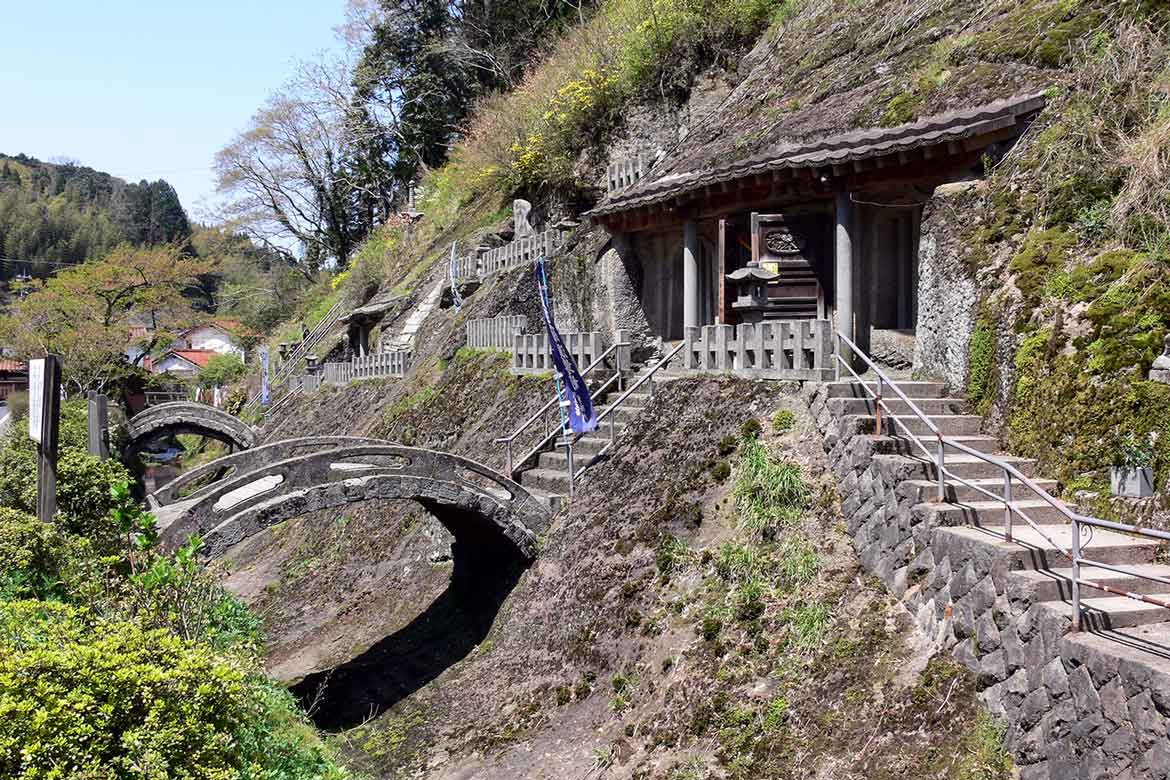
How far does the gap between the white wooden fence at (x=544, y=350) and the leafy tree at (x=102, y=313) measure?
27.5 m

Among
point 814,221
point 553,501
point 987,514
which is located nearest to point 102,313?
point 553,501

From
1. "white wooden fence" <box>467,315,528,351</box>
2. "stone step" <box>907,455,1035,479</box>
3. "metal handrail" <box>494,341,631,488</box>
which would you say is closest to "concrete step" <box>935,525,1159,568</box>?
"stone step" <box>907,455,1035,479</box>

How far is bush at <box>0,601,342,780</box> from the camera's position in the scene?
7.13m

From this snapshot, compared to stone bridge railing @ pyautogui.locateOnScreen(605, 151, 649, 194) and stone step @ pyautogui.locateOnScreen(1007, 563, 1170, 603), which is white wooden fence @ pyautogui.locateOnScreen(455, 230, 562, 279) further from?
stone step @ pyautogui.locateOnScreen(1007, 563, 1170, 603)

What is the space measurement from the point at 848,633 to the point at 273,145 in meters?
56.3

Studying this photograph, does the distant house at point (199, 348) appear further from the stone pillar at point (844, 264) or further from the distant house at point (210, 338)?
the stone pillar at point (844, 264)

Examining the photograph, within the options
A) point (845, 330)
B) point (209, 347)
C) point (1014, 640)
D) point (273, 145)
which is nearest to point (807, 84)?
point (845, 330)

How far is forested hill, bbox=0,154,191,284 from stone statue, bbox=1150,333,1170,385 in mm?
97969

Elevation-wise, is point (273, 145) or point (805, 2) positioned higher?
point (273, 145)

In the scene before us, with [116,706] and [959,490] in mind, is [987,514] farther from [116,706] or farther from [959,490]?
[116,706]

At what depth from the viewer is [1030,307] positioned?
11.5 metres

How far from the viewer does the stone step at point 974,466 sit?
10.9m

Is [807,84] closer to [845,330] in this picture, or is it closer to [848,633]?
[845,330]

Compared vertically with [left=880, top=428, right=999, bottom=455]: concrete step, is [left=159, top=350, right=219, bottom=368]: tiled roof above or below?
above
